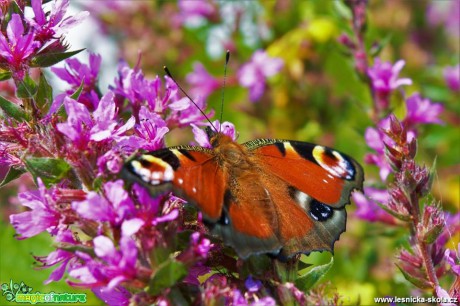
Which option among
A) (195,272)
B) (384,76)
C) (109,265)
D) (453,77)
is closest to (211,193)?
(195,272)

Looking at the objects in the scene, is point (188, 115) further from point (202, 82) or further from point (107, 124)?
point (202, 82)

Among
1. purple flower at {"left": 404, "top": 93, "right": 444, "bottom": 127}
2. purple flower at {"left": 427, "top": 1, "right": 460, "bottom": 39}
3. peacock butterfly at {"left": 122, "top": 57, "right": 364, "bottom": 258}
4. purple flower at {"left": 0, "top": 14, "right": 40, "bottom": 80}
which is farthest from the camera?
purple flower at {"left": 427, "top": 1, "right": 460, "bottom": 39}

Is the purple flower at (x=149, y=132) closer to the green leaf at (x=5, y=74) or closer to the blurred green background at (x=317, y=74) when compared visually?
the green leaf at (x=5, y=74)

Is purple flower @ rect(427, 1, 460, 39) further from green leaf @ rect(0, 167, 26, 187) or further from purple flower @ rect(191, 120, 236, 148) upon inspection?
green leaf @ rect(0, 167, 26, 187)

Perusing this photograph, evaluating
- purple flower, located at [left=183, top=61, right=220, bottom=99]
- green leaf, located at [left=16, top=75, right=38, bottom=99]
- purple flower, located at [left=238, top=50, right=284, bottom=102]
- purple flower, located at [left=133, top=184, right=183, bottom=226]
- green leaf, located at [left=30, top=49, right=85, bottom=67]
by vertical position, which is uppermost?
green leaf, located at [left=30, top=49, right=85, bottom=67]

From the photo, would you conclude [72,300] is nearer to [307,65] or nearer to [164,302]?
[164,302]

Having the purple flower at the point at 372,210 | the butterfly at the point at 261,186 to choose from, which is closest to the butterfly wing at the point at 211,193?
the butterfly at the point at 261,186

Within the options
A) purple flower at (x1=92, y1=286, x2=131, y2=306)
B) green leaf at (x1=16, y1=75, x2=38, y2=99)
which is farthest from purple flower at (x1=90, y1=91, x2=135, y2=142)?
purple flower at (x1=92, y1=286, x2=131, y2=306)
